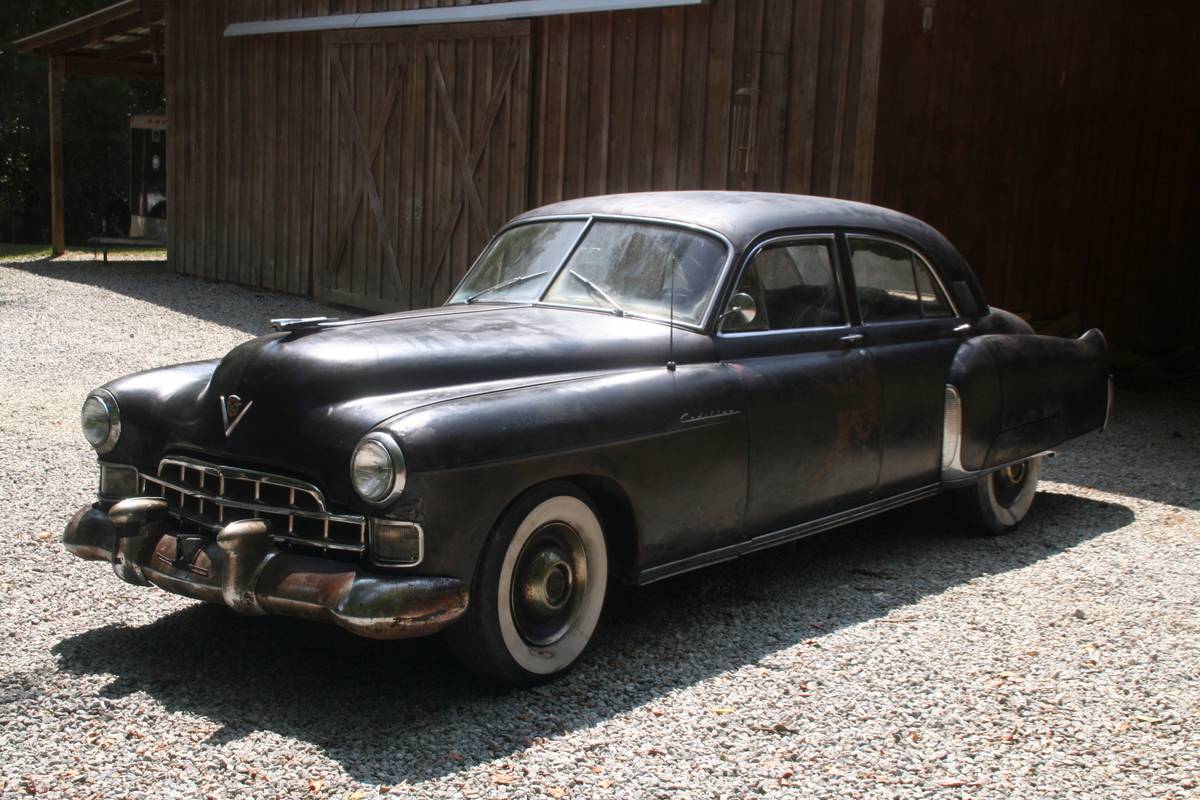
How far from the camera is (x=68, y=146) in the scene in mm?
29609

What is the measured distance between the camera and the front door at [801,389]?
4.74 meters

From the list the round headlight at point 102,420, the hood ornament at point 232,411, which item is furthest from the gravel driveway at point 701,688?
the hood ornament at point 232,411

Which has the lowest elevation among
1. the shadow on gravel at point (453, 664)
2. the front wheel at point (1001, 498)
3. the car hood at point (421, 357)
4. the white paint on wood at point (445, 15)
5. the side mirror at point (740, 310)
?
the shadow on gravel at point (453, 664)

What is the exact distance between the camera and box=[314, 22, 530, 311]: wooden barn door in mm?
12336

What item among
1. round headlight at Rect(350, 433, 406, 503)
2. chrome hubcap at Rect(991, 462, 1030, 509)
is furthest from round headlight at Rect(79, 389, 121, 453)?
chrome hubcap at Rect(991, 462, 1030, 509)

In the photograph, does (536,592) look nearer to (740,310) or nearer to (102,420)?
(740,310)

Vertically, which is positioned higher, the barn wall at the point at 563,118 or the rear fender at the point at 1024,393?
the barn wall at the point at 563,118

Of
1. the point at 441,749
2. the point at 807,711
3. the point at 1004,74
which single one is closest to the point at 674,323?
the point at 807,711

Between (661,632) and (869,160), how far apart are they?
5.16 m

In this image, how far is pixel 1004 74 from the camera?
10148 millimetres

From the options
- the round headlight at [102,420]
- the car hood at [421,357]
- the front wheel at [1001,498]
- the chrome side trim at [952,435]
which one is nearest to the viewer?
the car hood at [421,357]

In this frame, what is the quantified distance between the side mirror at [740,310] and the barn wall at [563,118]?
4346 millimetres

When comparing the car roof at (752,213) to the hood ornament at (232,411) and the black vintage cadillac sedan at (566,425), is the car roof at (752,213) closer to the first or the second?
the black vintage cadillac sedan at (566,425)

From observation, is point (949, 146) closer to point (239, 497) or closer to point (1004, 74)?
point (1004, 74)
